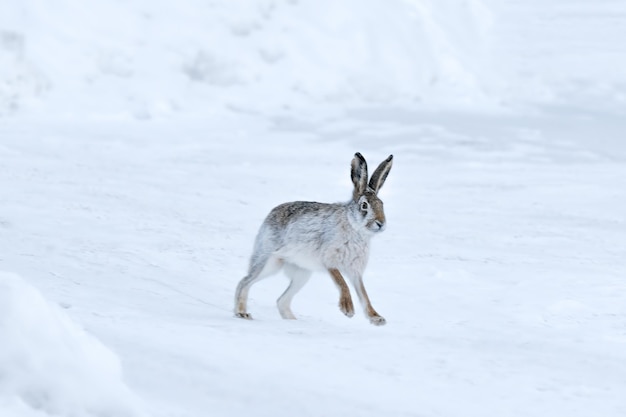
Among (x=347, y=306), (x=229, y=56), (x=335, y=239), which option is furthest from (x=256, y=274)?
(x=229, y=56)

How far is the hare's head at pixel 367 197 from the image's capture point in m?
5.48

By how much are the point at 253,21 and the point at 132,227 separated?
990cm

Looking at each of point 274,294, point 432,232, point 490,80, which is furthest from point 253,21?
point 274,294

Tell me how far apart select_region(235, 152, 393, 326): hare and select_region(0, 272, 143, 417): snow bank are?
2.19 m

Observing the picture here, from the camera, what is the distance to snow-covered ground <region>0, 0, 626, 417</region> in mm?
3824

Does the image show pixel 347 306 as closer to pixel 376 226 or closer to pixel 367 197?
pixel 376 226

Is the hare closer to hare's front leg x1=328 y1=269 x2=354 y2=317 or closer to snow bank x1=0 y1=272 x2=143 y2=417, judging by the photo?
hare's front leg x1=328 y1=269 x2=354 y2=317

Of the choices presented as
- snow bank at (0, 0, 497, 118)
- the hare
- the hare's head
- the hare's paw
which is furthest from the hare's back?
snow bank at (0, 0, 497, 118)

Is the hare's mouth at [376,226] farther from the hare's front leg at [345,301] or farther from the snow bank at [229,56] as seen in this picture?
the snow bank at [229,56]

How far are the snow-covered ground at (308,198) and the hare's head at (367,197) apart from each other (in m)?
0.55

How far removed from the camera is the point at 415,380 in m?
4.10

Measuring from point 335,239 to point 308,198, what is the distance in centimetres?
562

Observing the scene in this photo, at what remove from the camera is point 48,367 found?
3.24 m

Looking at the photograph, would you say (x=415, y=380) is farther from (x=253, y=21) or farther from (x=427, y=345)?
(x=253, y=21)
